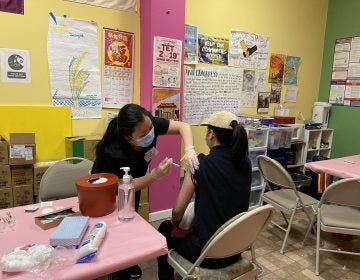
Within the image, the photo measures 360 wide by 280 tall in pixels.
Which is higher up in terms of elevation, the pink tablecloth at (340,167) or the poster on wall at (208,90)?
the poster on wall at (208,90)

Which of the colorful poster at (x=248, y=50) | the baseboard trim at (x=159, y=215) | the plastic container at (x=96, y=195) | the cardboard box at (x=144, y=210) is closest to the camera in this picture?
the plastic container at (x=96, y=195)

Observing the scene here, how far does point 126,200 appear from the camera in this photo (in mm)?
1376

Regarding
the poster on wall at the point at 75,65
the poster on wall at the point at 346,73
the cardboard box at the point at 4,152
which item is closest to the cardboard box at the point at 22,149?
the cardboard box at the point at 4,152

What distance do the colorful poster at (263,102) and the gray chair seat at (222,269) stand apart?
2580 mm

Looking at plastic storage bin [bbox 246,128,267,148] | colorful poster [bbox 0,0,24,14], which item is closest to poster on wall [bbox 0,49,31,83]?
colorful poster [bbox 0,0,24,14]

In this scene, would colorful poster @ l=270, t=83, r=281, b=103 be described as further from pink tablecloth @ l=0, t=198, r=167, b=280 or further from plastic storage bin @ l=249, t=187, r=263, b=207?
pink tablecloth @ l=0, t=198, r=167, b=280

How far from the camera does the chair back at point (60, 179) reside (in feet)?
6.06

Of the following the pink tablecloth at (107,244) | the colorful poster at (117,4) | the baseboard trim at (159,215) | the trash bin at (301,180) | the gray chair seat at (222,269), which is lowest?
the baseboard trim at (159,215)

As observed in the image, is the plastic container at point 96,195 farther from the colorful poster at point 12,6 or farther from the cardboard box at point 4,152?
the colorful poster at point 12,6

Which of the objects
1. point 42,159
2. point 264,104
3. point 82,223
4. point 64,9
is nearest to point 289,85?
point 264,104

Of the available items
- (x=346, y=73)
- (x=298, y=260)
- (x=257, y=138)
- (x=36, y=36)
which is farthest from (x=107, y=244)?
(x=346, y=73)

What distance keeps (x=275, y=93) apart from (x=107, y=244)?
328 centimetres

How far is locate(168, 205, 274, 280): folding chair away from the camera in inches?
47.7

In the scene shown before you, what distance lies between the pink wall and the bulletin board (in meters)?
0.77
